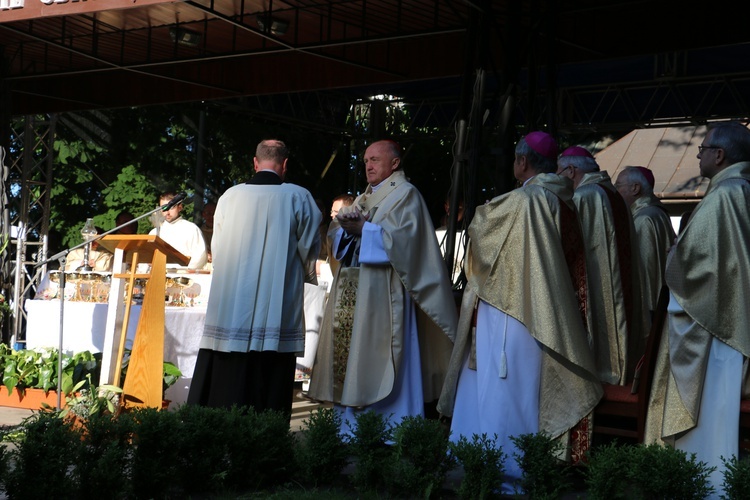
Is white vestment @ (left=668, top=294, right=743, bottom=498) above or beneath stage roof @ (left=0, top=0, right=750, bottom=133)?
beneath

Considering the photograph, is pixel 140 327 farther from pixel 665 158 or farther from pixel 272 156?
pixel 665 158

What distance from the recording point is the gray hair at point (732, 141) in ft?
17.9

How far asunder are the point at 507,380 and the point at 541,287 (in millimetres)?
539

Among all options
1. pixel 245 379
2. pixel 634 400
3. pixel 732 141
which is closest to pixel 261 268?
pixel 245 379

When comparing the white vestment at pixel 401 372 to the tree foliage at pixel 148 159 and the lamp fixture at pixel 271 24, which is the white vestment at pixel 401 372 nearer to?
the lamp fixture at pixel 271 24

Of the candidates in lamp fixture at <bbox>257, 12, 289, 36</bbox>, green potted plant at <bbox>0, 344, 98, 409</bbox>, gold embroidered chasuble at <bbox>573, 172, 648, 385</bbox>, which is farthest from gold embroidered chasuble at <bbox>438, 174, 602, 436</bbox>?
lamp fixture at <bbox>257, 12, 289, 36</bbox>

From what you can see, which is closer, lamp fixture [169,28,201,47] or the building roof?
lamp fixture [169,28,201,47]

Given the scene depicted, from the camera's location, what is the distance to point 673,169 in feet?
74.3

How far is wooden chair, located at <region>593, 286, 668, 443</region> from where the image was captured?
557 centimetres

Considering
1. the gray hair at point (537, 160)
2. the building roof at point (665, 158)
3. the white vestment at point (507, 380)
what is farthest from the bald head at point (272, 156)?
the building roof at point (665, 158)

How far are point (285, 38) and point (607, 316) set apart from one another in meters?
5.94

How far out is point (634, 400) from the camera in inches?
227

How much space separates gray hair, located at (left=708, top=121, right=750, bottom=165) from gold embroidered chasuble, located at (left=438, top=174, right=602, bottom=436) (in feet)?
2.96

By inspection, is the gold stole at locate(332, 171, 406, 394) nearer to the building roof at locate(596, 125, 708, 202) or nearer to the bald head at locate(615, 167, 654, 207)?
the bald head at locate(615, 167, 654, 207)
